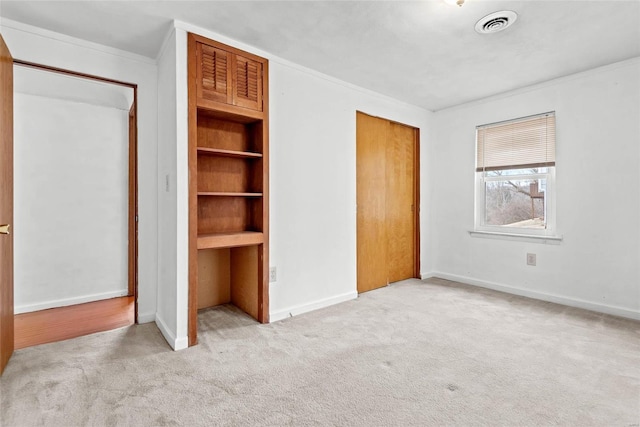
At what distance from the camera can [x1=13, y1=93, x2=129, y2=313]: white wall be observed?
3.24 m

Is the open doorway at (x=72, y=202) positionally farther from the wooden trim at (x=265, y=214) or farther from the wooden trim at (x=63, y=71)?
the wooden trim at (x=265, y=214)

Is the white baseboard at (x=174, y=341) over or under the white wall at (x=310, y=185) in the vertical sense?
under

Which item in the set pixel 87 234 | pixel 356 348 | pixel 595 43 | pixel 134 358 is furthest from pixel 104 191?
pixel 595 43

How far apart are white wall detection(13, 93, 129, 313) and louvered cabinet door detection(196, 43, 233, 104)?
6.38ft

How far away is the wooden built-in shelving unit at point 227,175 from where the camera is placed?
2416 millimetres

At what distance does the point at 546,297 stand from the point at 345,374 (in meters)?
2.77

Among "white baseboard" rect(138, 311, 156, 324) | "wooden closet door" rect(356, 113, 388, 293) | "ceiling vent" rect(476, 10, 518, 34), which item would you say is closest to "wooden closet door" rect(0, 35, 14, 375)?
"white baseboard" rect(138, 311, 156, 324)

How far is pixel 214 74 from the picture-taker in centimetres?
251

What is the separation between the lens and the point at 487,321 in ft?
9.41

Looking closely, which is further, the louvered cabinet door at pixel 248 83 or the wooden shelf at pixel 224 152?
the louvered cabinet door at pixel 248 83

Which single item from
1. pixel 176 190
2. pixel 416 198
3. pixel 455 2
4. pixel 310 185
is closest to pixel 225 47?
pixel 176 190

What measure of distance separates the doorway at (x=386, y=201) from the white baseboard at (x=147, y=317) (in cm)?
215

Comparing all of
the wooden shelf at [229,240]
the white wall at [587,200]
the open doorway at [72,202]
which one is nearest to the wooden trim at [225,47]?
the open doorway at [72,202]

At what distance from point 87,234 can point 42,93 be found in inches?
60.6
